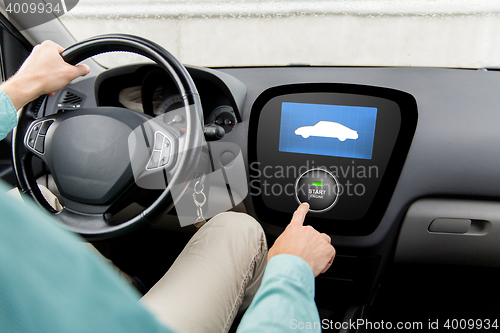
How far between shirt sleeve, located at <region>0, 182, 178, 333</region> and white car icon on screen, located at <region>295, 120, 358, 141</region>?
849 mm

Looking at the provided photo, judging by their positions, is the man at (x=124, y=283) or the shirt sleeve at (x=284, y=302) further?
the shirt sleeve at (x=284, y=302)

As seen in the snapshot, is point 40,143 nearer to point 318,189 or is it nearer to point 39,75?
point 39,75

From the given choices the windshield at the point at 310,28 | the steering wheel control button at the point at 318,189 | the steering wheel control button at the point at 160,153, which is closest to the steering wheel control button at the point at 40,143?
the steering wheel control button at the point at 160,153

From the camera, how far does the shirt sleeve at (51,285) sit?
0.75 ft

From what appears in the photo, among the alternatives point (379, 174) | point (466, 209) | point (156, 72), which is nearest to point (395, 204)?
point (379, 174)

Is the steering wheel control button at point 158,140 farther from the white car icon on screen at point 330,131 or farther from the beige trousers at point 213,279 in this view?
the white car icon on screen at point 330,131

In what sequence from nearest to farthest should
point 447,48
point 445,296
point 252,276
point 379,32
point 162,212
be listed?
1. point 162,212
2. point 252,276
3. point 445,296
4. point 447,48
5. point 379,32

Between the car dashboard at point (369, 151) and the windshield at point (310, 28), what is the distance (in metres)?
0.71

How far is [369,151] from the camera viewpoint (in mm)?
1030

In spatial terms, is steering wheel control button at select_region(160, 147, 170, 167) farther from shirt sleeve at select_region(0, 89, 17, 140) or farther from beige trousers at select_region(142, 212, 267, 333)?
shirt sleeve at select_region(0, 89, 17, 140)

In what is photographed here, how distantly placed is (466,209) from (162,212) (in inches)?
36.7

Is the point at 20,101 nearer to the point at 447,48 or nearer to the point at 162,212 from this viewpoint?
the point at 162,212

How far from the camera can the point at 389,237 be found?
42.5 inches

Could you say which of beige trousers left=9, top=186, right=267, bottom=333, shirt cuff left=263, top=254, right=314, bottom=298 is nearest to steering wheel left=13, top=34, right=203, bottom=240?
beige trousers left=9, top=186, right=267, bottom=333
